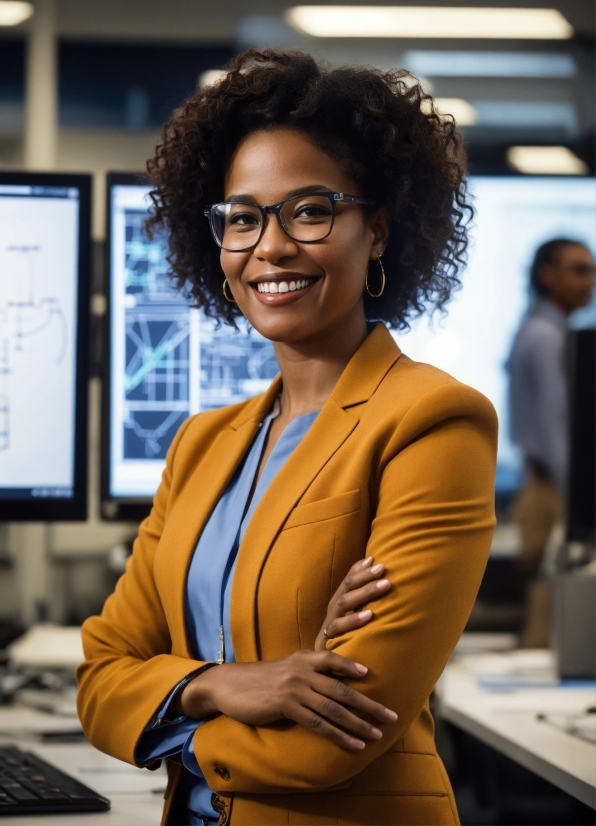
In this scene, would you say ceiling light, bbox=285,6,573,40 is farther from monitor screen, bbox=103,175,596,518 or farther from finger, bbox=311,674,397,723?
finger, bbox=311,674,397,723

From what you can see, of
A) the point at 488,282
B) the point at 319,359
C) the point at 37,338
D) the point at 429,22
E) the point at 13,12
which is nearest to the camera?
the point at 319,359

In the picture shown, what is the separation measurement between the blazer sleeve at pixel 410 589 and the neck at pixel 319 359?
23 cm

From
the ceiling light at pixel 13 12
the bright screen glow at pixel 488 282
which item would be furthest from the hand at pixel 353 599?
the ceiling light at pixel 13 12

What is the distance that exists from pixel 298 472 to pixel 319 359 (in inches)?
8.2

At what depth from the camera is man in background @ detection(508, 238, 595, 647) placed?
374 cm

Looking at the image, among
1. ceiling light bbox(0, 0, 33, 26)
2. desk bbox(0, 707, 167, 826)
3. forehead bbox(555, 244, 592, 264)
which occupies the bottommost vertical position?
desk bbox(0, 707, 167, 826)

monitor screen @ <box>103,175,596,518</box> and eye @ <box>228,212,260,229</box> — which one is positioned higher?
eye @ <box>228,212,260,229</box>

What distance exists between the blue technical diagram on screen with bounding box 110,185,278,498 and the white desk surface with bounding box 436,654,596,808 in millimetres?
733

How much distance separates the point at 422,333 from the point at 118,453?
0.75 meters

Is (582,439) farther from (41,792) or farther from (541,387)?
(541,387)

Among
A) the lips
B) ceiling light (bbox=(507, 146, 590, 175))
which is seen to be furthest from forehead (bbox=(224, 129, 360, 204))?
ceiling light (bbox=(507, 146, 590, 175))

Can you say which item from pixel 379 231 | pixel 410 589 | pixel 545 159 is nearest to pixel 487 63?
pixel 545 159

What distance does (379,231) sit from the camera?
150 cm

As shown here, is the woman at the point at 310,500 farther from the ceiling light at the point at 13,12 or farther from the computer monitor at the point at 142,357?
the ceiling light at the point at 13,12
